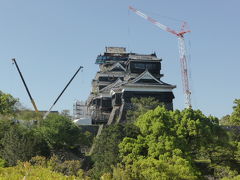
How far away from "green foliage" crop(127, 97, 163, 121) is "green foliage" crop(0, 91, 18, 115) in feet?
51.2

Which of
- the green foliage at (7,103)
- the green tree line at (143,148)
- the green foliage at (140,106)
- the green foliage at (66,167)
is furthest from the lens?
the green foliage at (7,103)

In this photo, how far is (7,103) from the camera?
45906 millimetres

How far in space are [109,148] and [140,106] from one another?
48.3ft

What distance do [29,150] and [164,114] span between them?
39.9ft

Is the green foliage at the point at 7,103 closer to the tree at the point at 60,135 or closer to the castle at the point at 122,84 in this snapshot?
the tree at the point at 60,135

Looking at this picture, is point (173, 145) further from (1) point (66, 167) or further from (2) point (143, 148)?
(1) point (66, 167)

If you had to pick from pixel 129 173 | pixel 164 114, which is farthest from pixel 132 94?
pixel 129 173

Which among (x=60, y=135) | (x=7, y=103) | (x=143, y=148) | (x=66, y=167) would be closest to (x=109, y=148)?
(x=143, y=148)

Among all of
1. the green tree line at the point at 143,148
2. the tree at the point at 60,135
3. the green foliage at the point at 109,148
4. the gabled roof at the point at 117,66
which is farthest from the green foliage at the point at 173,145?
the gabled roof at the point at 117,66

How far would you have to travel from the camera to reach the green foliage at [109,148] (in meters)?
26.4

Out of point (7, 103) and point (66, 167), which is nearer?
point (66, 167)

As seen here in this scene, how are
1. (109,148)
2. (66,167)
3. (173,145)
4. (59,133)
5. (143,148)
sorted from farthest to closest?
(59,133)
(109,148)
(66,167)
(143,148)
(173,145)

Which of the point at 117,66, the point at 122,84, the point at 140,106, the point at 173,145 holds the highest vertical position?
the point at 117,66

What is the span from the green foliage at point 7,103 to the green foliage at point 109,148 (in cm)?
1979
